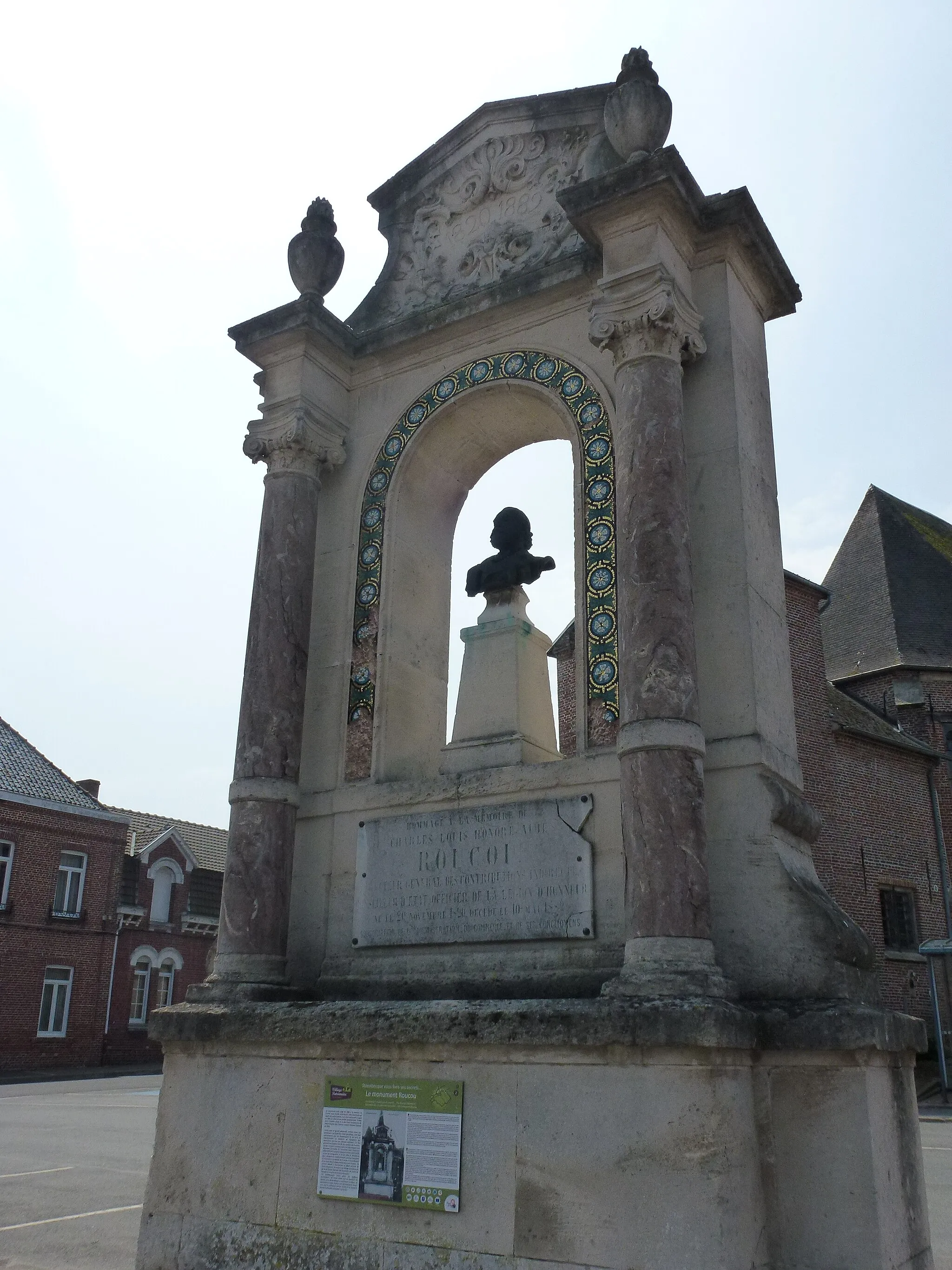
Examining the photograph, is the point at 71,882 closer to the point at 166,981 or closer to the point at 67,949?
the point at 67,949

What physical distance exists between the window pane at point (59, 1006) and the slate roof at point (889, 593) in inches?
870

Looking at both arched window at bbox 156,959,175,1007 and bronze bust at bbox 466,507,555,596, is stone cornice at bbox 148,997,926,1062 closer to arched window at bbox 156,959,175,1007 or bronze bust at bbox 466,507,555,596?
bronze bust at bbox 466,507,555,596

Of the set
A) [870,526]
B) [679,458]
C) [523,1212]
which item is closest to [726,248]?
[679,458]

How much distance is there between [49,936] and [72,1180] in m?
20.5

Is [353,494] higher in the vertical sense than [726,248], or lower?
lower

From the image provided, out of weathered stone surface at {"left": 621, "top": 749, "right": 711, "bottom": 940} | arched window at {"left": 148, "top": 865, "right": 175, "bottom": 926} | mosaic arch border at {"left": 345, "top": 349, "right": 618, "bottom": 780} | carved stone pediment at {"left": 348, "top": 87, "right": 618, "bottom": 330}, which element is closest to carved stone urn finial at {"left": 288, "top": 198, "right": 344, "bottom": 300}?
carved stone pediment at {"left": 348, "top": 87, "right": 618, "bottom": 330}

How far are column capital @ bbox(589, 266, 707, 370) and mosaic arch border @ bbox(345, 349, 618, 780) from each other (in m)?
0.60

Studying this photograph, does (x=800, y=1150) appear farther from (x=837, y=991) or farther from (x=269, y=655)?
(x=269, y=655)

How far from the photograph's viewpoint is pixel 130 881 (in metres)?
33.0

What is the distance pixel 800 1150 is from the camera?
5297 millimetres

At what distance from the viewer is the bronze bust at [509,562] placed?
25.6 ft

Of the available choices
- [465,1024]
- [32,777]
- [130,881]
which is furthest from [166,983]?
[465,1024]

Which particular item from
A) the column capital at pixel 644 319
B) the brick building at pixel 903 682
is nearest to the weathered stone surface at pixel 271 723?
the column capital at pixel 644 319

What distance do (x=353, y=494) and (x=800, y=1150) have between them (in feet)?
17.6
